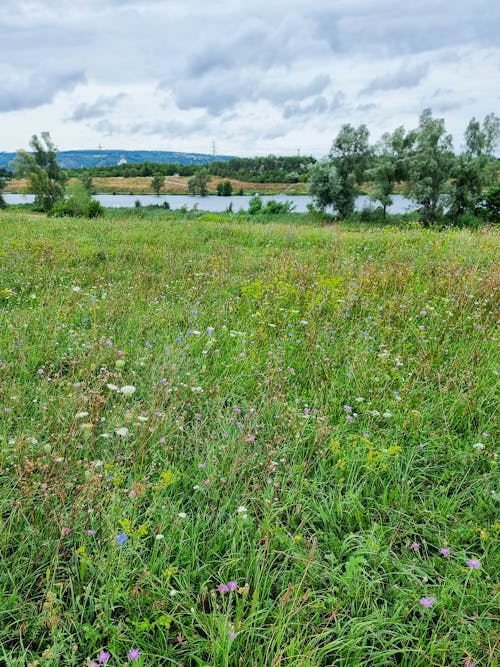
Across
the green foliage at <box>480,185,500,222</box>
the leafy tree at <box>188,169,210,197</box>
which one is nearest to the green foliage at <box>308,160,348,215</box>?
the green foliage at <box>480,185,500,222</box>

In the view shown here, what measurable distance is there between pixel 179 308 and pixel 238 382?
2.00 metres

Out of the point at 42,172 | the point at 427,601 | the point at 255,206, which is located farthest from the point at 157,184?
the point at 427,601

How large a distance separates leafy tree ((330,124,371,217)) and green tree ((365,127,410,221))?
137cm

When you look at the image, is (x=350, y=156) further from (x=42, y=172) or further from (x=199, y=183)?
(x=199, y=183)

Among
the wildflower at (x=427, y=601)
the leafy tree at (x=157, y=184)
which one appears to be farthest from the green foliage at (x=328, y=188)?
the leafy tree at (x=157, y=184)

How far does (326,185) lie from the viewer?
4256 cm

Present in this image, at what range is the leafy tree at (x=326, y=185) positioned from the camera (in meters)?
41.9

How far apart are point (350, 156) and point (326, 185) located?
4495 mm

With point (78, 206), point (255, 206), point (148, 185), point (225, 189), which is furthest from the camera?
point (148, 185)

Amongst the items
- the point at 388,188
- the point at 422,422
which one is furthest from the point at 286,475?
the point at 388,188

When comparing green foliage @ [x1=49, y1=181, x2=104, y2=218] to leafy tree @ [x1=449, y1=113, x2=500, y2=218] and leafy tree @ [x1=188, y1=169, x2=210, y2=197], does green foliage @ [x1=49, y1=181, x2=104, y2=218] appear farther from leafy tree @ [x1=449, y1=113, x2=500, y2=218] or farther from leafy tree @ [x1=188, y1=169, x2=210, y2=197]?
leafy tree @ [x1=188, y1=169, x2=210, y2=197]

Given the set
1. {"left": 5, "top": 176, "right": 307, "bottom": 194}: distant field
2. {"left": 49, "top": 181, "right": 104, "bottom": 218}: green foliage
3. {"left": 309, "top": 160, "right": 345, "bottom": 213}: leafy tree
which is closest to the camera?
{"left": 49, "top": 181, "right": 104, "bottom": 218}: green foliage

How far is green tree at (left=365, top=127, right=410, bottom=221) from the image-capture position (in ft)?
134

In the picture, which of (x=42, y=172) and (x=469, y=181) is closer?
(x=469, y=181)
